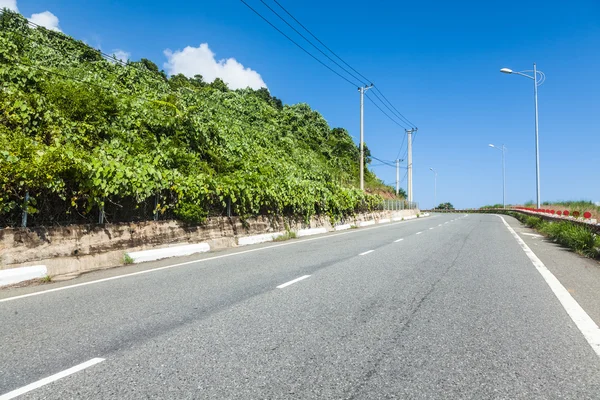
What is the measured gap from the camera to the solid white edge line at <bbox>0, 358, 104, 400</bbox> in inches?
129

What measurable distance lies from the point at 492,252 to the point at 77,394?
12.4 m

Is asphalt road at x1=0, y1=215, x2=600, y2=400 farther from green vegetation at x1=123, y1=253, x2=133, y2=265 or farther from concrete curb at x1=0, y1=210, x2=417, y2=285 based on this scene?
green vegetation at x1=123, y1=253, x2=133, y2=265

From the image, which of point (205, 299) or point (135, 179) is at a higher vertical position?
point (135, 179)

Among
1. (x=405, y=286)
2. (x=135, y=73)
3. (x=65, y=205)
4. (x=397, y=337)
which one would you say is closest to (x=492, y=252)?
(x=405, y=286)

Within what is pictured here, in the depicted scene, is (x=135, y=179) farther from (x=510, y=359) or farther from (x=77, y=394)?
(x=510, y=359)

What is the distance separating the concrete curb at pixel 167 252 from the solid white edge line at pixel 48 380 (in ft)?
25.1

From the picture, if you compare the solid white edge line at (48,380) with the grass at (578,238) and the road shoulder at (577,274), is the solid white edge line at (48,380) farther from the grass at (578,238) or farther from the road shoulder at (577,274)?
the grass at (578,238)

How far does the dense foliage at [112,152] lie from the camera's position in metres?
9.90

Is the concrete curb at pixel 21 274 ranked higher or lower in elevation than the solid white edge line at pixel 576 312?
higher

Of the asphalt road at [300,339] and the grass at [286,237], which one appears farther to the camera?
the grass at [286,237]

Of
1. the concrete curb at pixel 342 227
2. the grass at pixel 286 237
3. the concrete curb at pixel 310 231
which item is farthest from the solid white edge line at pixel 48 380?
the concrete curb at pixel 342 227

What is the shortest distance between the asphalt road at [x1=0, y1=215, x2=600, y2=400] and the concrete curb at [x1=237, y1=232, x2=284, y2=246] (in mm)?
7915

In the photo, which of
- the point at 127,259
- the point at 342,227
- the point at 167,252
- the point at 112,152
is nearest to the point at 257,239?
the point at 167,252

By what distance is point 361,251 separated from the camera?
1308 centimetres
